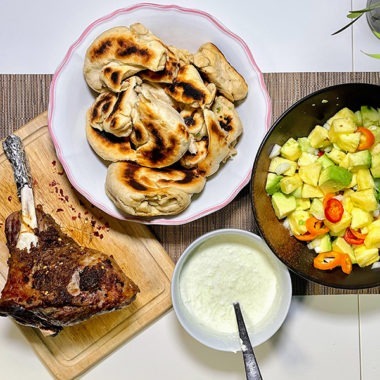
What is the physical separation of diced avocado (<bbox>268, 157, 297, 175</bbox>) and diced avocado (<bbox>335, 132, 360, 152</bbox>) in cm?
12

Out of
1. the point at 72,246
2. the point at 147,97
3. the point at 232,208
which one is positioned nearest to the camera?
the point at 147,97

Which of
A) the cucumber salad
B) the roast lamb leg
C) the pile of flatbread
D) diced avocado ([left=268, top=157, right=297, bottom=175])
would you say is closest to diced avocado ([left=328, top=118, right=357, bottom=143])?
the cucumber salad

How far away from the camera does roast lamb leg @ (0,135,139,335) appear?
5.04 ft

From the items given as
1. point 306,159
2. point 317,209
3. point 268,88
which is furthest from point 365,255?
point 268,88

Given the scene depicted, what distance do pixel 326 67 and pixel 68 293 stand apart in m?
0.87

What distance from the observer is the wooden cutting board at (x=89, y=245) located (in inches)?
65.6

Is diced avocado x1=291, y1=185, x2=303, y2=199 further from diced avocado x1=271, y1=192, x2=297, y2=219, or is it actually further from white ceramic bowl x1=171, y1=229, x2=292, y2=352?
white ceramic bowl x1=171, y1=229, x2=292, y2=352

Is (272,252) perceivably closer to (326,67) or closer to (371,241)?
(371,241)

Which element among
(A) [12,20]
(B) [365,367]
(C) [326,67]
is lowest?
(B) [365,367]

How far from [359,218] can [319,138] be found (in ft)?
0.68

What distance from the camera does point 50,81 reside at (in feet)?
5.54

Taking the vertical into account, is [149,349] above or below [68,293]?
below

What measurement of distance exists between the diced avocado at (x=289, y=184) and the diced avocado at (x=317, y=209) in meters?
0.05

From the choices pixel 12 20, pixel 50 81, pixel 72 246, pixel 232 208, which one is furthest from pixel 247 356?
pixel 12 20
